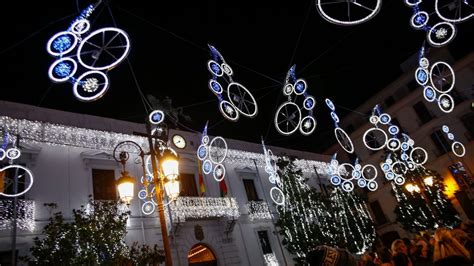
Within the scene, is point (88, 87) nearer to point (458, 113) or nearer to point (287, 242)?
point (287, 242)

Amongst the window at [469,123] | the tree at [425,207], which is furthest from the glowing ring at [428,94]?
the window at [469,123]

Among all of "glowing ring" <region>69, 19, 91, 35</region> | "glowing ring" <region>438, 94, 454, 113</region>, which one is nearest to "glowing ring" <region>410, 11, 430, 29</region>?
"glowing ring" <region>438, 94, 454, 113</region>

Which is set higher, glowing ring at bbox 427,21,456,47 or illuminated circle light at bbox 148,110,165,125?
illuminated circle light at bbox 148,110,165,125

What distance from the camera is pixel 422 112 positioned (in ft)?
99.8

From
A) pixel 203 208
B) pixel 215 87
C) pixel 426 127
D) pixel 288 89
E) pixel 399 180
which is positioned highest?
pixel 426 127

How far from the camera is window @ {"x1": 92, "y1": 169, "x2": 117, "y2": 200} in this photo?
15.3 m

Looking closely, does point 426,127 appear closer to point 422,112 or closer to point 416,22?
point 422,112

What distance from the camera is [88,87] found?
669cm

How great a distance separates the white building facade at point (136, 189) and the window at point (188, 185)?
0.06 metres

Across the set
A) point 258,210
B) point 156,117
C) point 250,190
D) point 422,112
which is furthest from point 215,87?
point 422,112

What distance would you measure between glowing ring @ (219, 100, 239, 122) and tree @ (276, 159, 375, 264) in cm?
1215

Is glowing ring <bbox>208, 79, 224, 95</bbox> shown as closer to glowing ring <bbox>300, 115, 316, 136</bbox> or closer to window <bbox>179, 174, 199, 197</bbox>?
glowing ring <bbox>300, 115, 316, 136</bbox>

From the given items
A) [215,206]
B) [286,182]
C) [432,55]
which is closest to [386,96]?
[432,55]

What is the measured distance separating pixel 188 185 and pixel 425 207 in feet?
51.9
